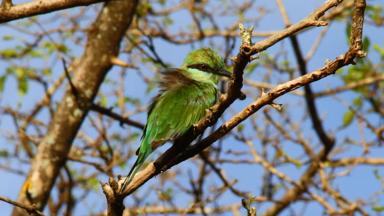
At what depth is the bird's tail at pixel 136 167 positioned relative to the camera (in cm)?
243

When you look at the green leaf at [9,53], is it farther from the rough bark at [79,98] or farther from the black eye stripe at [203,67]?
the black eye stripe at [203,67]

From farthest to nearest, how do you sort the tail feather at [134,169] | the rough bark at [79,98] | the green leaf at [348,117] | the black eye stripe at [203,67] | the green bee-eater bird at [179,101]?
the green leaf at [348,117]
the rough bark at [79,98]
the black eye stripe at [203,67]
the green bee-eater bird at [179,101]
the tail feather at [134,169]

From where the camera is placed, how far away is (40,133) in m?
5.65

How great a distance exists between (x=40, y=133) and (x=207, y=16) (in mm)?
2274

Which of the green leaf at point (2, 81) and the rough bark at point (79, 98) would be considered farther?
the green leaf at point (2, 81)

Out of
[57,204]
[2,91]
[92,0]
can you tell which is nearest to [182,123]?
[92,0]

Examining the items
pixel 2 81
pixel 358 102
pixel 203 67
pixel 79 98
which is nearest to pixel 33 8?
pixel 203 67

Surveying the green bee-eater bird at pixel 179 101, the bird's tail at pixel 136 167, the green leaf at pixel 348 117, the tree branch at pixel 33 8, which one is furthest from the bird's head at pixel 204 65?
the green leaf at pixel 348 117

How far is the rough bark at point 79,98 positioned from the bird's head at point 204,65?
3.49ft

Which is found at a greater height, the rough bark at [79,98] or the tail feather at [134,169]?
the rough bark at [79,98]

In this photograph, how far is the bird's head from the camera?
135 inches

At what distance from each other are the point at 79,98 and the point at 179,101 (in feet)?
4.87

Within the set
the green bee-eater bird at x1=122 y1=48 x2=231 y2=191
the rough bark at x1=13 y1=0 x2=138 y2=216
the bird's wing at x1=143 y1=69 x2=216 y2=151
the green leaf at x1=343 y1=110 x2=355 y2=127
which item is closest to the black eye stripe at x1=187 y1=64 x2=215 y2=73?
the green bee-eater bird at x1=122 y1=48 x2=231 y2=191

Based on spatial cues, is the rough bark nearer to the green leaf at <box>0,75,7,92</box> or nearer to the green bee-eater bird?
the green bee-eater bird
